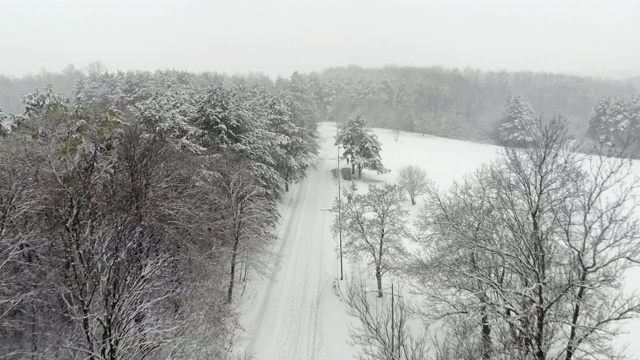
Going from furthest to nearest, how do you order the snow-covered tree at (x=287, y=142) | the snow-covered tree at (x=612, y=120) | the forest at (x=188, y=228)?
1. the snow-covered tree at (x=612, y=120)
2. the snow-covered tree at (x=287, y=142)
3. the forest at (x=188, y=228)

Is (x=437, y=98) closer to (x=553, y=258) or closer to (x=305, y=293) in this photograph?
(x=305, y=293)

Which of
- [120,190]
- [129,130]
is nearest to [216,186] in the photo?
[129,130]

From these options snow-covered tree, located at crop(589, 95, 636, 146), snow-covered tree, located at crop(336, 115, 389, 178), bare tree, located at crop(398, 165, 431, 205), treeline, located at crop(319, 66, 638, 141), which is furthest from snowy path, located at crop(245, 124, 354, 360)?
snow-covered tree, located at crop(589, 95, 636, 146)

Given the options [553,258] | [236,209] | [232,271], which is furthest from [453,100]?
[553,258]

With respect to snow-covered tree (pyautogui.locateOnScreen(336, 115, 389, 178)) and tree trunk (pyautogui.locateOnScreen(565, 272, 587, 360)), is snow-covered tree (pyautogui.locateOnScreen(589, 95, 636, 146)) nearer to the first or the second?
snow-covered tree (pyautogui.locateOnScreen(336, 115, 389, 178))

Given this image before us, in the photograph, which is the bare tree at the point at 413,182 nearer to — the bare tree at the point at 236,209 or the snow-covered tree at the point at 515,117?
the bare tree at the point at 236,209

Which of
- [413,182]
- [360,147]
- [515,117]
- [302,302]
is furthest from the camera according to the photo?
[515,117]

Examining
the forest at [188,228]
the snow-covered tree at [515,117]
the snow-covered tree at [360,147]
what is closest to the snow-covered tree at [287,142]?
the forest at [188,228]
